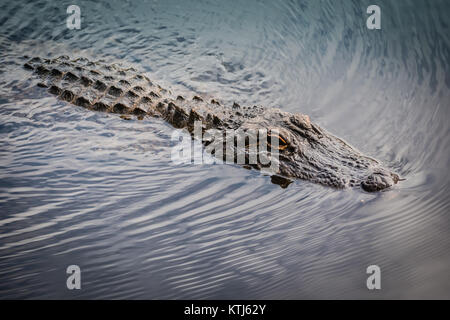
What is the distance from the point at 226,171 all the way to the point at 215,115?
0.82m

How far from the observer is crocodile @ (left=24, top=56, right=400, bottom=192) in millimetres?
3826

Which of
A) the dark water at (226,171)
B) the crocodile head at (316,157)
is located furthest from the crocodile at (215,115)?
the dark water at (226,171)

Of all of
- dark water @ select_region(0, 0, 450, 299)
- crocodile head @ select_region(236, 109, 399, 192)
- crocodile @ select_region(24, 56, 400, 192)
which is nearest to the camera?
dark water @ select_region(0, 0, 450, 299)

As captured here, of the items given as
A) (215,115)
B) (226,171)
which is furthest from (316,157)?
(215,115)

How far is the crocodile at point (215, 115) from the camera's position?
3.83 m

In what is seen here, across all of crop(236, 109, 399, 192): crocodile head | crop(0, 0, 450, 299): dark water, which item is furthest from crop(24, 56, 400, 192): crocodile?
crop(0, 0, 450, 299): dark water

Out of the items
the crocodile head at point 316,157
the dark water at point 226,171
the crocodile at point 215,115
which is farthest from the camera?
the crocodile at point 215,115

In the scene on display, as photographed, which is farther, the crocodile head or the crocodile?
the crocodile

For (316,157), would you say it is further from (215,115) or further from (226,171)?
(215,115)

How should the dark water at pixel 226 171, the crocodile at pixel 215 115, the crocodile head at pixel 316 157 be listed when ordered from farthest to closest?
the crocodile at pixel 215 115, the crocodile head at pixel 316 157, the dark water at pixel 226 171

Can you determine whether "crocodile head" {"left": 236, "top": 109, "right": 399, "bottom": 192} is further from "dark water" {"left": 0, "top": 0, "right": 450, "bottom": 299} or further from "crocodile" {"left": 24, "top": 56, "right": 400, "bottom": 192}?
"dark water" {"left": 0, "top": 0, "right": 450, "bottom": 299}

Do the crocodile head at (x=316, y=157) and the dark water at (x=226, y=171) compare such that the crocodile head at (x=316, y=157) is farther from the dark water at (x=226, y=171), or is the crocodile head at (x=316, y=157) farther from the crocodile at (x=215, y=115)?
the dark water at (x=226, y=171)

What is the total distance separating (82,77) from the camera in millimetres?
4898

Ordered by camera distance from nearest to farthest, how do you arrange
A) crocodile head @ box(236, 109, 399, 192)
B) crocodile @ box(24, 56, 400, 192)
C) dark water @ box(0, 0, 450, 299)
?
dark water @ box(0, 0, 450, 299), crocodile head @ box(236, 109, 399, 192), crocodile @ box(24, 56, 400, 192)
